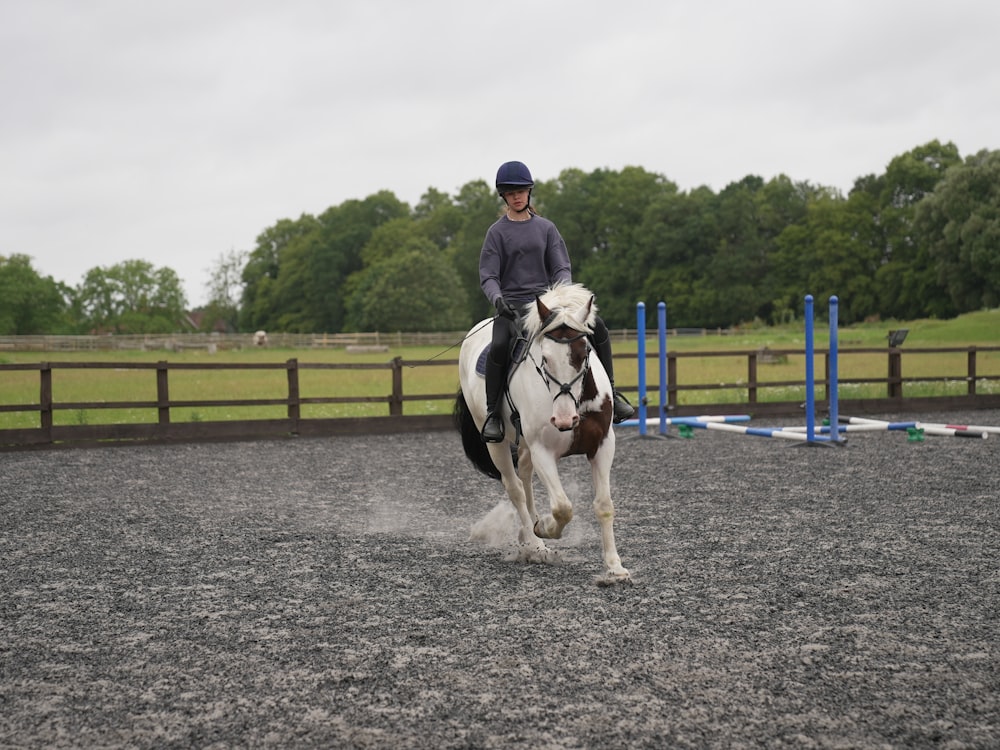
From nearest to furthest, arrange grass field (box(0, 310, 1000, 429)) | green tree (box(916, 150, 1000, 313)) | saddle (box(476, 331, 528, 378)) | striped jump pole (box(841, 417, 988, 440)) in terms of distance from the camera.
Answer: saddle (box(476, 331, 528, 378)) < striped jump pole (box(841, 417, 988, 440)) < grass field (box(0, 310, 1000, 429)) < green tree (box(916, 150, 1000, 313))

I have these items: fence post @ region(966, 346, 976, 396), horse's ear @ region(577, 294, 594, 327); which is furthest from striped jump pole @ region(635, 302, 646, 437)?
fence post @ region(966, 346, 976, 396)

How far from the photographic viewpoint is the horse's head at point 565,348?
5.33 metres

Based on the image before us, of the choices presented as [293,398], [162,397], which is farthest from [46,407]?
[293,398]

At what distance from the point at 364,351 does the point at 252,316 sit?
111 ft

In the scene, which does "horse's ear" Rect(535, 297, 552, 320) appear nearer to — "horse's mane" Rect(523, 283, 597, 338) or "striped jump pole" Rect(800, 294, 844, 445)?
"horse's mane" Rect(523, 283, 597, 338)

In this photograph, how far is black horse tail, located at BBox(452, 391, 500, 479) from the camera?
23.3 feet

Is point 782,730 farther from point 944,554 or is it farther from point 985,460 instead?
point 985,460

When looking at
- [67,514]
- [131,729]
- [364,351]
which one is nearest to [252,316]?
[364,351]

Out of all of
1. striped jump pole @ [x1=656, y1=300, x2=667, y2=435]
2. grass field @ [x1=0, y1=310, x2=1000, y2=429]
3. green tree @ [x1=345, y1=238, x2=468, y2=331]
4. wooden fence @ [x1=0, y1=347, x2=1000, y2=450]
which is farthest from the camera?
green tree @ [x1=345, y1=238, x2=468, y2=331]

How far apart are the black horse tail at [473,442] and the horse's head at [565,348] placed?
5.82 feet

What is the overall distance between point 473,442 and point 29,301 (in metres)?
64.3

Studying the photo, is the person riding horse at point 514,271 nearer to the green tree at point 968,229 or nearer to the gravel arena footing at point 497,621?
the gravel arena footing at point 497,621

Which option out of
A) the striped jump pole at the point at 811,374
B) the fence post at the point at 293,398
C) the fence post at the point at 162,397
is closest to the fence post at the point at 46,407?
the fence post at the point at 162,397

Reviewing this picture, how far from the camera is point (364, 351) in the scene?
51.1 m
